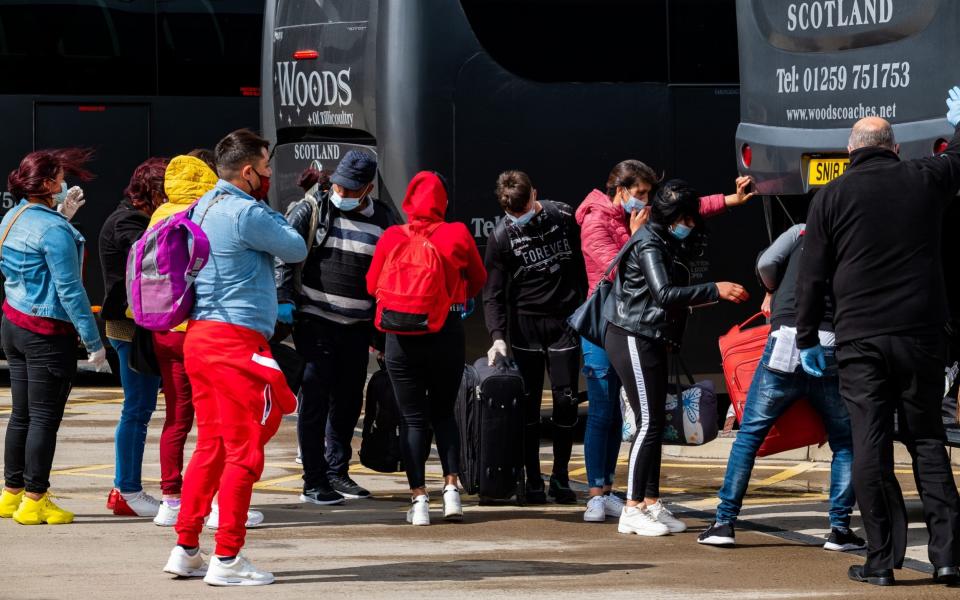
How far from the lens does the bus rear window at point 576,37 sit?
12.0 meters

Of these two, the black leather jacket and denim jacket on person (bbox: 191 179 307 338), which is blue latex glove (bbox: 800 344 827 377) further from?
denim jacket on person (bbox: 191 179 307 338)

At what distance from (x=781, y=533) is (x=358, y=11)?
5098 millimetres

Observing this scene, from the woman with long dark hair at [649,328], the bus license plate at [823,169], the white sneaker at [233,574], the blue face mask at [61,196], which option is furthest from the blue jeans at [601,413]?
the blue face mask at [61,196]

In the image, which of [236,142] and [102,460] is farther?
[102,460]

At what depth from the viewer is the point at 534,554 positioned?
8102 millimetres

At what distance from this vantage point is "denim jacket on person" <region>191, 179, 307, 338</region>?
7320 millimetres

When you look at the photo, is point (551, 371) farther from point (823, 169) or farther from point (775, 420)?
point (823, 169)

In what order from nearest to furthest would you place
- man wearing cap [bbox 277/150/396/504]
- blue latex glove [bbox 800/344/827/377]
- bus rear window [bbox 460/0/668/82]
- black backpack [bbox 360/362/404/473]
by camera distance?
1. blue latex glove [bbox 800/344/827/377]
2. man wearing cap [bbox 277/150/396/504]
3. black backpack [bbox 360/362/404/473]
4. bus rear window [bbox 460/0/668/82]

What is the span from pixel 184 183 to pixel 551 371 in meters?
2.30

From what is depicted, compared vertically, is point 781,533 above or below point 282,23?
below

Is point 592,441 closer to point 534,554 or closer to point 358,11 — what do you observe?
point 534,554

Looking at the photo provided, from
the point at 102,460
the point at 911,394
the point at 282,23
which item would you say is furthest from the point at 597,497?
the point at 282,23

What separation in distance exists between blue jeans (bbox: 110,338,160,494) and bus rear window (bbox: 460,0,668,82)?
Result: 3.92 m

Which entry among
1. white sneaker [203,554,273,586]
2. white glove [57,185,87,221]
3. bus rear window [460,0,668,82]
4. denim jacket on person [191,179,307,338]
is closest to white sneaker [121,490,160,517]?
white glove [57,185,87,221]
